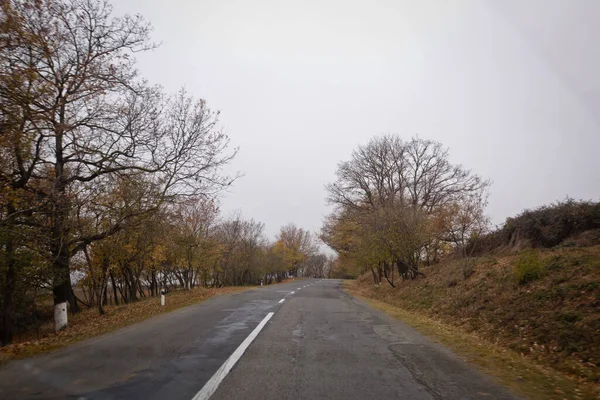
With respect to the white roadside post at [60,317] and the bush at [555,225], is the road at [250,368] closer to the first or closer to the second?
the white roadside post at [60,317]

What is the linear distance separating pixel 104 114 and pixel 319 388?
11165 millimetres

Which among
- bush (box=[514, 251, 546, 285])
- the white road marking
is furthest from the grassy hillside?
the white road marking

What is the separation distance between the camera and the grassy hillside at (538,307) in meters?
7.32

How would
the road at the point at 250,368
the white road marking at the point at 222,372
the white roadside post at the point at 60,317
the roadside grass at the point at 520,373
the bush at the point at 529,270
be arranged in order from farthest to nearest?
the white roadside post at the point at 60,317 < the bush at the point at 529,270 < the roadside grass at the point at 520,373 < the road at the point at 250,368 < the white road marking at the point at 222,372

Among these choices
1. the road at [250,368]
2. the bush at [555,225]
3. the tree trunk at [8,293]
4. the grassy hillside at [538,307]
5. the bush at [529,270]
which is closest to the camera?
the road at [250,368]

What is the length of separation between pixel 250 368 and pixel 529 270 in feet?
33.2

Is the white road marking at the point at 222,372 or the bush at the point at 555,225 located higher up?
the bush at the point at 555,225

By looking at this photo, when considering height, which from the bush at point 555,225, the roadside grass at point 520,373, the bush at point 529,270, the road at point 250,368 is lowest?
the roadside grass at point 520,373

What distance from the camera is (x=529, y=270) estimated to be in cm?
1212

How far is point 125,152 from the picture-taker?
44.4 ft

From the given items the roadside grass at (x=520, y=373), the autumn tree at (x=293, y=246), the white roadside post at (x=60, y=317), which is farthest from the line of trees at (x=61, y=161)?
the autumn tree at (x=293, y=246)

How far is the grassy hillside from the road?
6.74ft

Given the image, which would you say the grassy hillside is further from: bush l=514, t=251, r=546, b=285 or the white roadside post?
the white roadside post

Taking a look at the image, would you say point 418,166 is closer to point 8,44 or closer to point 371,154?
point 371,154
